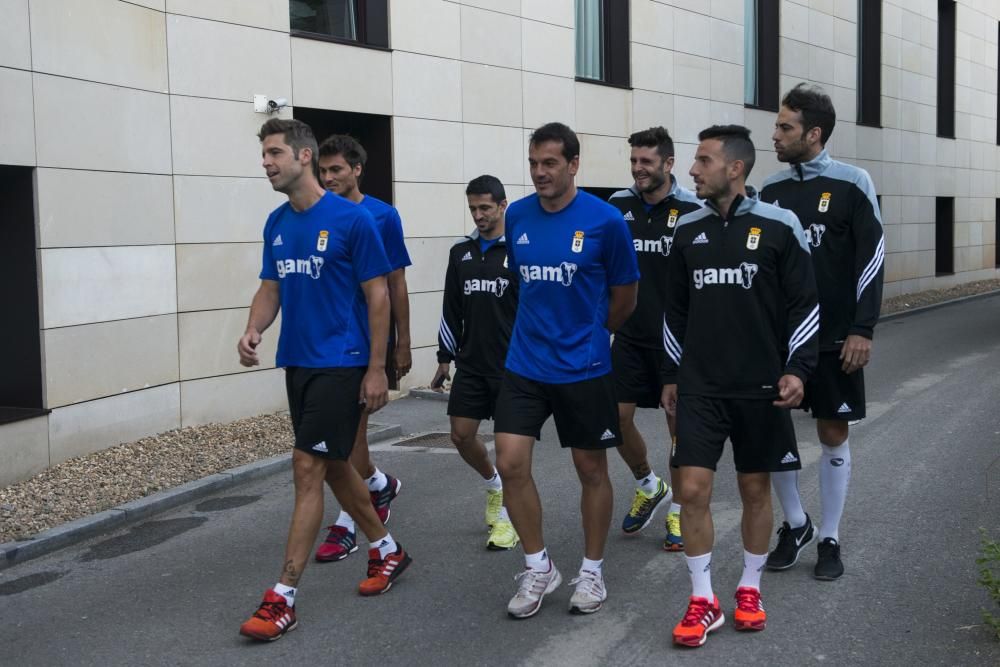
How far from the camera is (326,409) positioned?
5.19m

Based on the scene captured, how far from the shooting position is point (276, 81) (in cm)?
1074

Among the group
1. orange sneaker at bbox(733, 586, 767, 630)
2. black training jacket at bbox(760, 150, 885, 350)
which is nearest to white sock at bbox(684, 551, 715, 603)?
orange sneaker at bbox(733, 586, 767, 630)

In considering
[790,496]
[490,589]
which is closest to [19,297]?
[490,589]

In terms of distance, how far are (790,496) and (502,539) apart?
149 cm

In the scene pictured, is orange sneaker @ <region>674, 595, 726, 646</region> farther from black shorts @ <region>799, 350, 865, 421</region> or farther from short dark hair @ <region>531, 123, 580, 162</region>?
short dark hair @ <region>531, 123, 580, 162</region>

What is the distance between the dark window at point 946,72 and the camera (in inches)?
1152

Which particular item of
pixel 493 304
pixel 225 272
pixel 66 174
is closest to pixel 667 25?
pixel 225 272

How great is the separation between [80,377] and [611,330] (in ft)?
15.8

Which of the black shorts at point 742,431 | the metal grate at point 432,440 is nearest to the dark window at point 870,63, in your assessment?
the metal grate at point 432,440

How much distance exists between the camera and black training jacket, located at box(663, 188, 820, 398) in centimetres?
488

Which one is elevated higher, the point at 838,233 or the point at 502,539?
the point at 838,233

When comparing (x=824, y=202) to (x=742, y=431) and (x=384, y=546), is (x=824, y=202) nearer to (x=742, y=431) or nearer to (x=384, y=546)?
(x=742, y=431)

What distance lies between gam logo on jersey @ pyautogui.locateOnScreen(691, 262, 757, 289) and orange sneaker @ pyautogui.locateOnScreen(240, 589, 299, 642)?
86.3 inches

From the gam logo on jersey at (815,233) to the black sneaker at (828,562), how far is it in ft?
4.59
